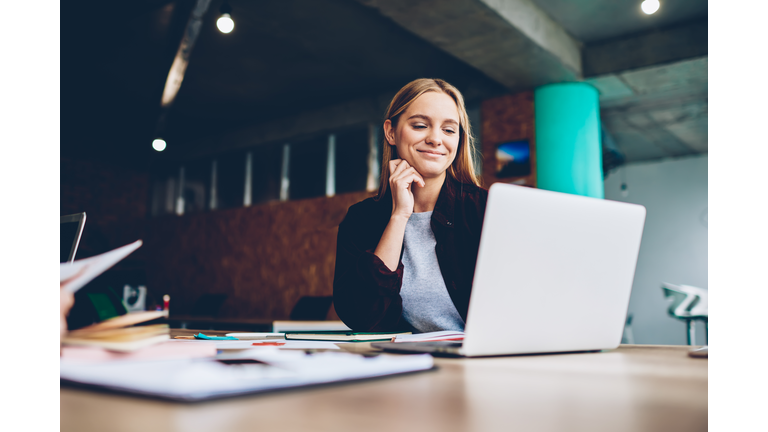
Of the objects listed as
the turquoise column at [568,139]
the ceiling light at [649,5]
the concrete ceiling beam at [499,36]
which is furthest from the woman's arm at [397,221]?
the turquoise column at [568,139]

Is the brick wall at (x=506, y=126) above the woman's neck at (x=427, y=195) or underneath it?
above

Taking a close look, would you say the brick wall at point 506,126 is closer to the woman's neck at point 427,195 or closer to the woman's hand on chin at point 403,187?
the woman's neck at point 427,195

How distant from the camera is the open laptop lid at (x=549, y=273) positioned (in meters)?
0.69

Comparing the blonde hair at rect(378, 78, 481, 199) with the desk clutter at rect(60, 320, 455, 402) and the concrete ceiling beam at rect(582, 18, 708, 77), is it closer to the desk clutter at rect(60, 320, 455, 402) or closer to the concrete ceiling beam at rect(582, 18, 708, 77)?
the desk clutter at rect(60, 320, 455, 402)

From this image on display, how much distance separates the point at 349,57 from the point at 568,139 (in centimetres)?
259

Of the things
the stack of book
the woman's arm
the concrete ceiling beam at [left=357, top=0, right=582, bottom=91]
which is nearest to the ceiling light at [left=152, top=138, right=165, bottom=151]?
the concrete ceiling beam at [left=357, top=0, right=582, bottom=91]

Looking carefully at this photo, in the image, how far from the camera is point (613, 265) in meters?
0.85

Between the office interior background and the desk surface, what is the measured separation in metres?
3.97

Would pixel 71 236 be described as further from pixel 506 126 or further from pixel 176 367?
pixel 506 126

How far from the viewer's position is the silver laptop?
2.27ft

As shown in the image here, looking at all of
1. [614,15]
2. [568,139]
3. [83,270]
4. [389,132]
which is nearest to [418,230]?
[389,132]

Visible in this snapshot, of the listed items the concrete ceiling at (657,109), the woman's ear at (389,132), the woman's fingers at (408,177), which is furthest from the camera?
the concrete ceiling at (657,109)
